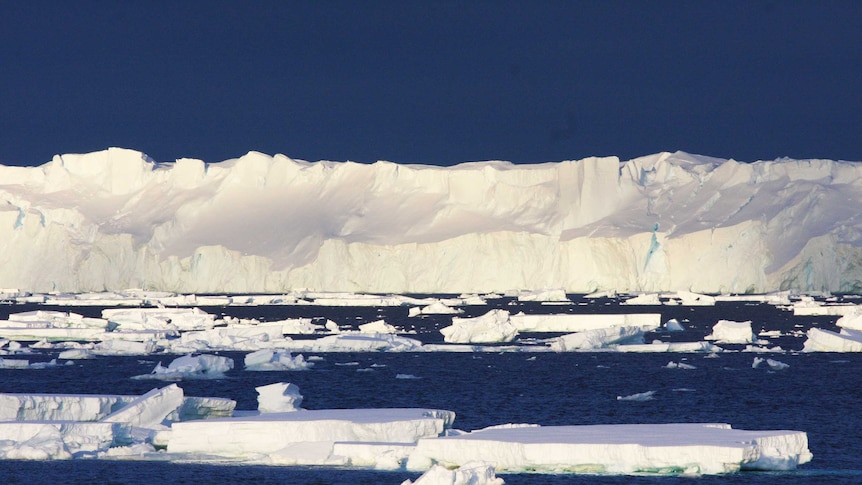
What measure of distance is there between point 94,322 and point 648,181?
4496 centimetres

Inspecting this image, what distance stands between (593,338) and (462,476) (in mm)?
21342

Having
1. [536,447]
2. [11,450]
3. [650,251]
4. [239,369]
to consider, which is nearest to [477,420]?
[536,447]

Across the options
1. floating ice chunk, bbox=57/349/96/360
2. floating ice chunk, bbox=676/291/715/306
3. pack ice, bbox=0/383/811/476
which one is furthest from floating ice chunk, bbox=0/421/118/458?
floating ice chunk, bbox=676/291/715/306

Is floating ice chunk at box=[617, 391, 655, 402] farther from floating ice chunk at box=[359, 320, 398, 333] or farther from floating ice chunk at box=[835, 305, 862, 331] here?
floating ice chunk at box=[835, 305, 862, 331]

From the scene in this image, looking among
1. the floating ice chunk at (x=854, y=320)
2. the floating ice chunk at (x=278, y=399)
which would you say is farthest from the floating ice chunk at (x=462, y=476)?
the floating ice chunk at (x=854, y=320)

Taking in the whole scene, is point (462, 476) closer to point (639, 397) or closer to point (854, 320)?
point (639, 397)

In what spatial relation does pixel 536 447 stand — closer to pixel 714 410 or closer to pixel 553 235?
pixel 714 410

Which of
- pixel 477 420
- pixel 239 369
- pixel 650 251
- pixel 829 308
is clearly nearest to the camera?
pixel 477 420

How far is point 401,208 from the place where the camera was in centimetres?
7756

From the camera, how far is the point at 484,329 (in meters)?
34.9

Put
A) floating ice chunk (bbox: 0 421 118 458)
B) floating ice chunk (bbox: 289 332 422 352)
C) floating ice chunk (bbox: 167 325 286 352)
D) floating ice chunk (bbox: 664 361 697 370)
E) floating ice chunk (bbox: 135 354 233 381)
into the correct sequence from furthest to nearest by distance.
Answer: floating ice chunk (bbox: 167 325 286 352)
floating ice chunk (bbox: 289 332 422 352)
floating ice chunk (bbox: 664 361 697 370)
floating ice chunk (bbox: 135 354 233 381)
floating ice chunk (bbox: 0 421 118 458)

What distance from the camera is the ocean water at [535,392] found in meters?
14.3

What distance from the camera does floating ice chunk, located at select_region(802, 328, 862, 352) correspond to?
31.6m

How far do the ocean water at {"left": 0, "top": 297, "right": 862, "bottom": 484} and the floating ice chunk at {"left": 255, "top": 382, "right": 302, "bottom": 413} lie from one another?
2560 mm
